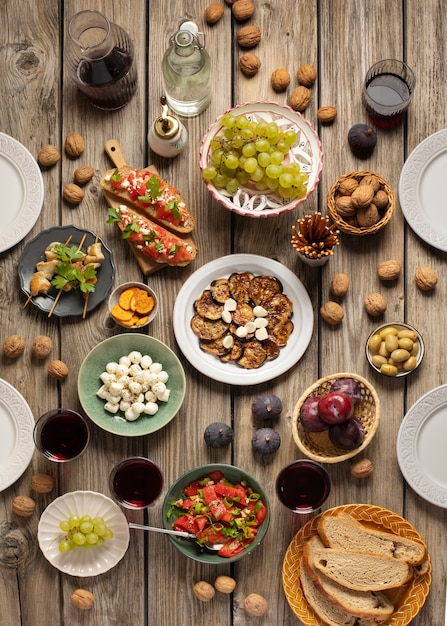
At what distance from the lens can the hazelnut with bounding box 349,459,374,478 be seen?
1.92m

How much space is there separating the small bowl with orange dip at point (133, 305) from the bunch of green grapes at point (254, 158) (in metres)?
0.34

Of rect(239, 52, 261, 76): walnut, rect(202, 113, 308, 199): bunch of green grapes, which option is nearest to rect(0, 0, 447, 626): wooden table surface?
rect(239, 52, 261, 76): walnut

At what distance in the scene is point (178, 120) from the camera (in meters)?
1.97

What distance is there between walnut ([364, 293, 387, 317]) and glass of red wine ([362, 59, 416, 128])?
1.57ft

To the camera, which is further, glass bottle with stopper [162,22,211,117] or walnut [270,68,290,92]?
walnut [270,68,290,92]

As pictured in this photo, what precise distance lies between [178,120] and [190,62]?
160 millimetres

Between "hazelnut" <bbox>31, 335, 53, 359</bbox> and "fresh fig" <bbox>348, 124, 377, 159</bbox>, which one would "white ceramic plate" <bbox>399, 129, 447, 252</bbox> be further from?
"hazelnut" <bbox>31, 335, 53, 359</bbox>

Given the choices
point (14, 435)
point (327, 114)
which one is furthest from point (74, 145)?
point (14, 435)

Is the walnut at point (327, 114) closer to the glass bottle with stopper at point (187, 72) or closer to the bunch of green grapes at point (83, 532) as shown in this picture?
the glass bottle with stopper at point (187, 72)

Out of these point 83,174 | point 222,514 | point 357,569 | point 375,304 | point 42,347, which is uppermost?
point 83,174

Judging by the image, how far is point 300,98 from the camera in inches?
78.2

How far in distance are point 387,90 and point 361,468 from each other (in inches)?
40.6

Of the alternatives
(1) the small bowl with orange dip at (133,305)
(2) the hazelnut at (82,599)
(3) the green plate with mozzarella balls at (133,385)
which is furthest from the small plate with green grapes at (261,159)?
(2) the hazelnut at (82,599)

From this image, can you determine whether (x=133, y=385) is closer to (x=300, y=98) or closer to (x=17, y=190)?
(x=17, y=190)
